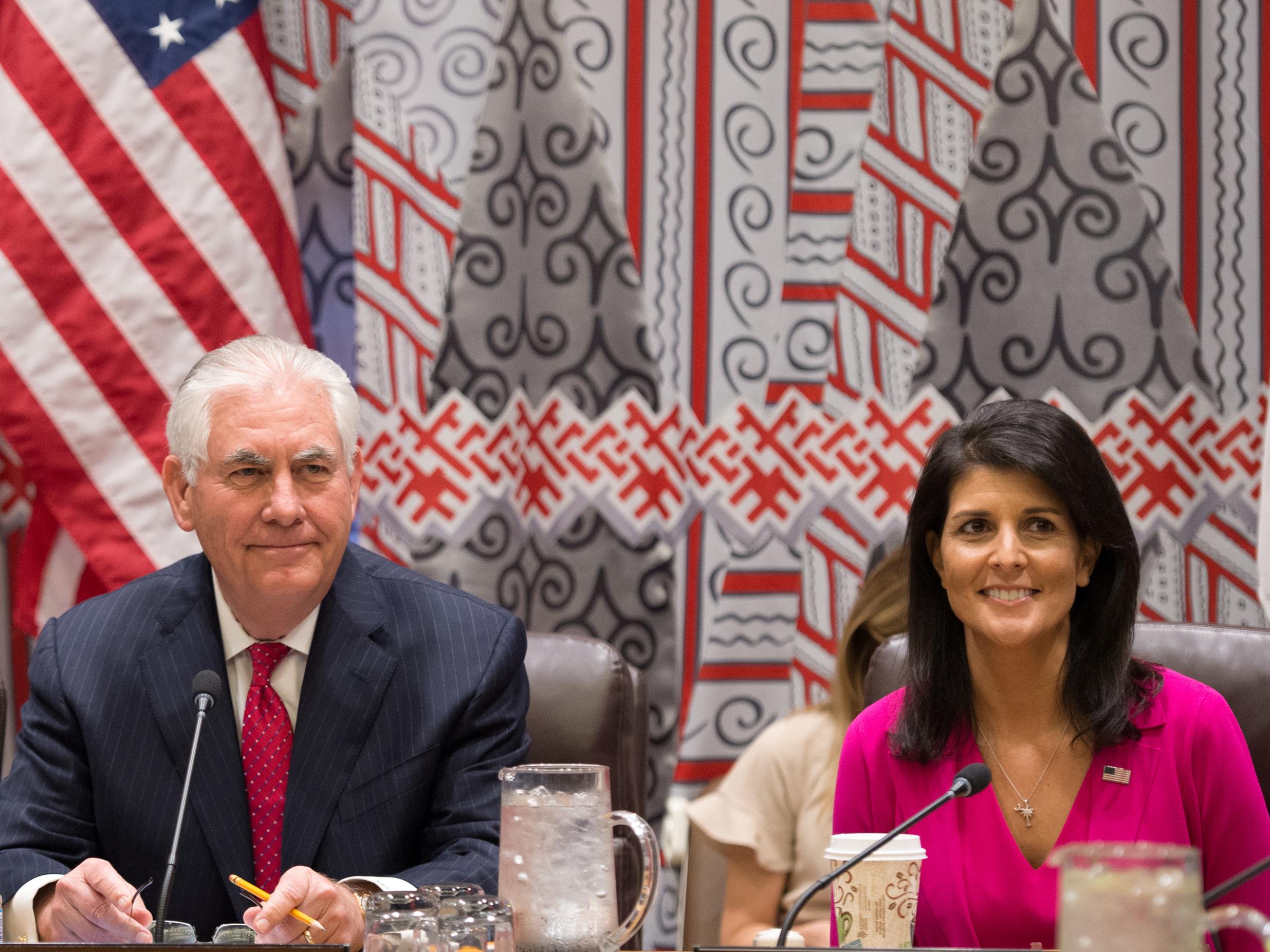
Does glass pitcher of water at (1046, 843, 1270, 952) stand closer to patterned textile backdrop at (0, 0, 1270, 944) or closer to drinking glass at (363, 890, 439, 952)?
drinking glass at (363, 890, 439, 952)

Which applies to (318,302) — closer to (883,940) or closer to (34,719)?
(34,719)

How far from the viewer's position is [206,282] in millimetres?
2906

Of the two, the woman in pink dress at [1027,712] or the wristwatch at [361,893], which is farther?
the woman in pink dress at [1027,712]

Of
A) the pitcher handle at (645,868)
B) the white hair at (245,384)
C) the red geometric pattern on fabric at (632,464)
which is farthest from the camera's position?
the red geometric pattern on fabric at (632,464)

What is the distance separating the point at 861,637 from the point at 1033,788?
633 mm

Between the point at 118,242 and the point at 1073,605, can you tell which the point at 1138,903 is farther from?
the point at 118,242

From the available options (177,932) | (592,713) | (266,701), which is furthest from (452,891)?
(592,713)

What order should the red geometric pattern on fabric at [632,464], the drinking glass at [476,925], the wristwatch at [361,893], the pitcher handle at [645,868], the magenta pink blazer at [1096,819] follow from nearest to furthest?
the drinking glass at [476,925], the pitcher handle at [645,868], the wristwatch at [361,893], the magenta pink blazer at [1096,819], the red geometric pattern on fabric at [632,464]

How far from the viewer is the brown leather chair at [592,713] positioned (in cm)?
215

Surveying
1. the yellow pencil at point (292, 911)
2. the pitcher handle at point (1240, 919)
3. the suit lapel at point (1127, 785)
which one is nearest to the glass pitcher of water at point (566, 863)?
the yellow pencil at point (292, 911)

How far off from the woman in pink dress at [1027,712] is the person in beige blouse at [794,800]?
45cm

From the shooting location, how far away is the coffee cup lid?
142cm

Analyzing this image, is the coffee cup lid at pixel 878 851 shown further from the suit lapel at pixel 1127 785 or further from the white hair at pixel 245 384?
the white hair at pixel 245 384

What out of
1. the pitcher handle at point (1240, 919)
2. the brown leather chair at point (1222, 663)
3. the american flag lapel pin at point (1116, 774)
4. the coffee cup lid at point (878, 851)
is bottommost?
the american flag lapel pin at point (1116, 774)
